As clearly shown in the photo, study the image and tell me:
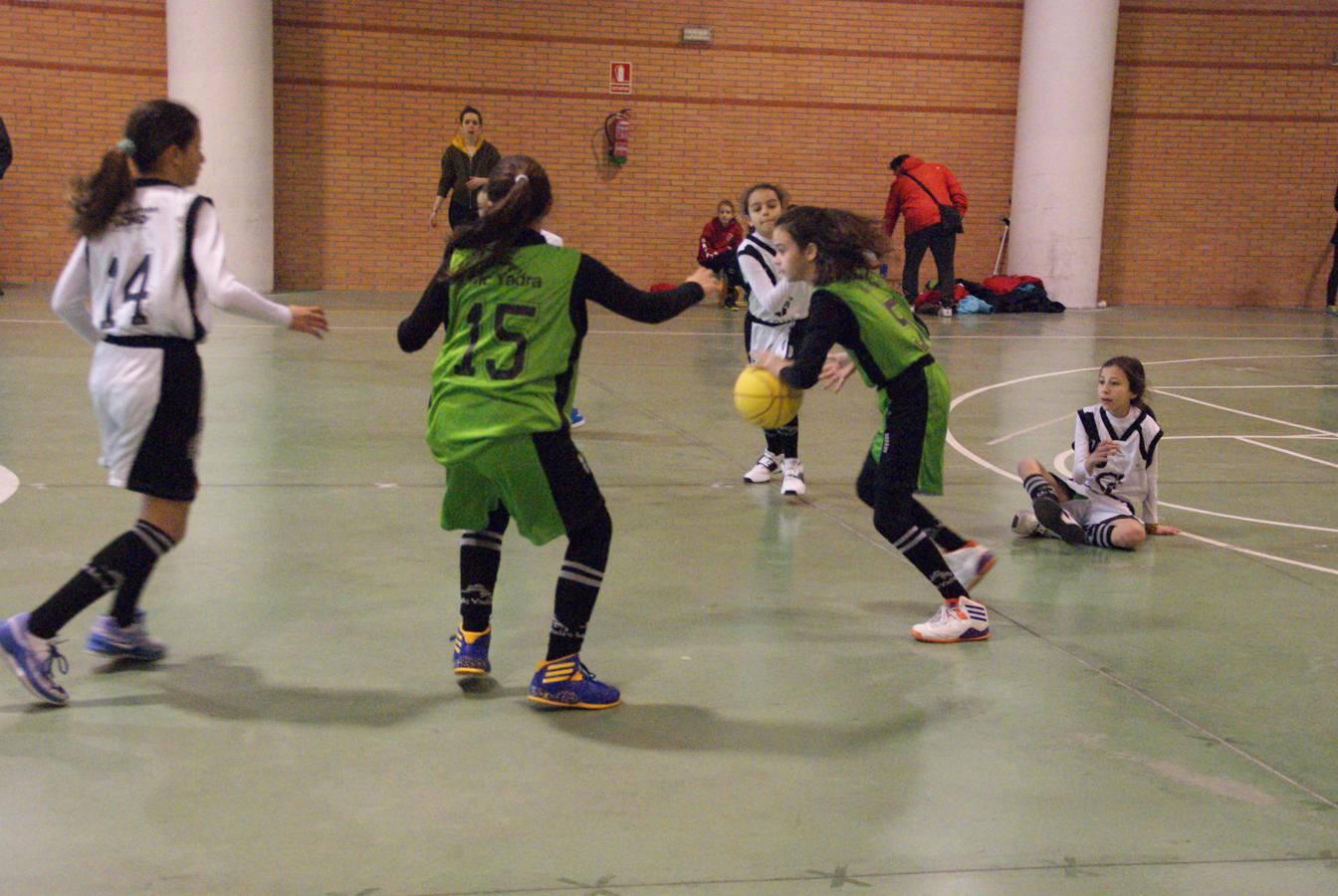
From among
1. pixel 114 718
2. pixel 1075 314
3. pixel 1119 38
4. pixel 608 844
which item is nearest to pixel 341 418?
pixel 114 718

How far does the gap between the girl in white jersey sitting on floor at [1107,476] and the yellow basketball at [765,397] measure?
79.7 inches

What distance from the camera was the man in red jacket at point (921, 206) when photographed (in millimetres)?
17062

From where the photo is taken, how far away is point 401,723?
4.11 m

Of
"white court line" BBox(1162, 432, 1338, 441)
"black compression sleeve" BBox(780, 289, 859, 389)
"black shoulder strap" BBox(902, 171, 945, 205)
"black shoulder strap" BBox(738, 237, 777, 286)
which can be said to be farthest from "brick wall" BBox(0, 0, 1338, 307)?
"black compression sleeve" BBox(780, 289, 859, 389)

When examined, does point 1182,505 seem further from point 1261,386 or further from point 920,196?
point 920,196

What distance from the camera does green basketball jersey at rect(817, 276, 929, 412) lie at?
5.02 metres

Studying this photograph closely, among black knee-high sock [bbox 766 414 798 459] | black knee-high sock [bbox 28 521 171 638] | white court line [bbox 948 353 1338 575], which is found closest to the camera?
black knee-high sock [bbox 28 521 171 638]

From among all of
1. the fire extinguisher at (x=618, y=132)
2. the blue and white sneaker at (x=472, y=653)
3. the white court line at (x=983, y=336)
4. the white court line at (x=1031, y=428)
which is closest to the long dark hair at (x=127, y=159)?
the blue and white sneaker at (x=472, y=653)

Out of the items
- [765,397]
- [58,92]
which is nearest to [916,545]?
[765,397]

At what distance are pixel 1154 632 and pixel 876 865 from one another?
2375 mm

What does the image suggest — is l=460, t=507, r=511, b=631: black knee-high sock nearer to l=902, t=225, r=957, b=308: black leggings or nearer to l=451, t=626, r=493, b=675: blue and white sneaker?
l=451, t=626, r=493, b=675: blue and white sneaker

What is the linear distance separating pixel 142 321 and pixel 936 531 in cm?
294

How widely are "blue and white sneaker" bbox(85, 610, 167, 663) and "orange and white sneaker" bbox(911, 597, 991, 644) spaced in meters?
2.62

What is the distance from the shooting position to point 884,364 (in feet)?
16.7
